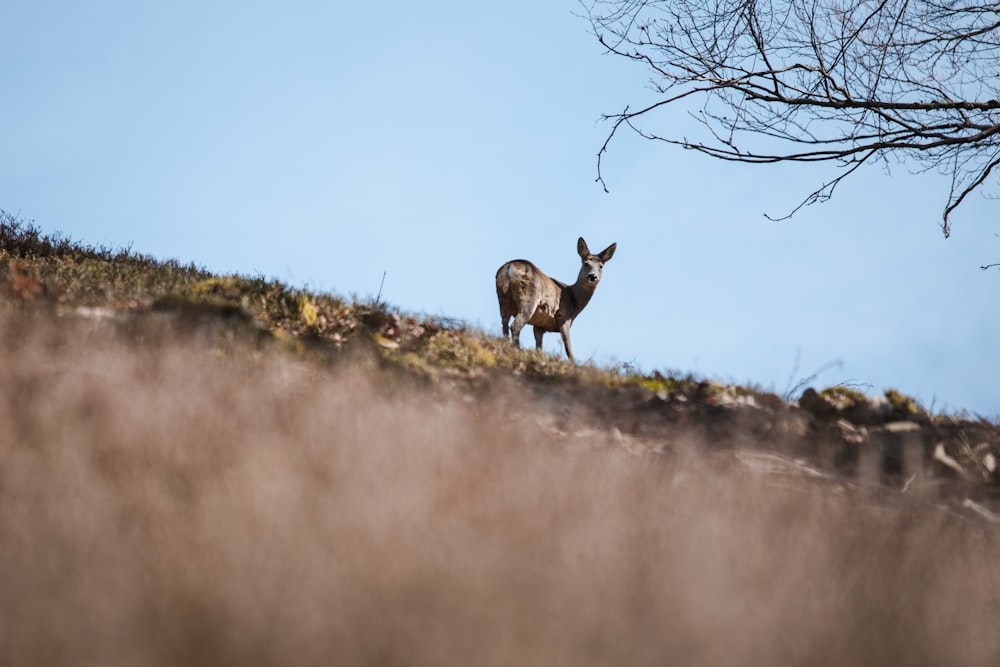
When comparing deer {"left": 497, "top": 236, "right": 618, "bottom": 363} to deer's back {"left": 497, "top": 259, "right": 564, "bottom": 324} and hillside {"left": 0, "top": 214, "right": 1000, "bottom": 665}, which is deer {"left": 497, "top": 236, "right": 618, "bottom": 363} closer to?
deer's back {"left": 497, "top": 259, "right": 564, "bottom": 324}

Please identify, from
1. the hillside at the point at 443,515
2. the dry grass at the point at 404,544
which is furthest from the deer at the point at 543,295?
the dry grass at the point at 404,544

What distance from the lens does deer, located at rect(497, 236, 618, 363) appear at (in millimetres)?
15312

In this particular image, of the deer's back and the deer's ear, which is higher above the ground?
the deer's ear

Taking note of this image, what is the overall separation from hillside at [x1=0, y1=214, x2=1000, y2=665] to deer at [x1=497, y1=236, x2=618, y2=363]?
8.26 meters

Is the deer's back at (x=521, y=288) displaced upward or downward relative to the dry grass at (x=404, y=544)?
upward

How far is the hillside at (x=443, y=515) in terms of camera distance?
9.50 feet

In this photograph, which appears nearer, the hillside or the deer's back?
the hillside

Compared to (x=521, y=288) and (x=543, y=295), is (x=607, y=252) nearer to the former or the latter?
(x=543, y=295)

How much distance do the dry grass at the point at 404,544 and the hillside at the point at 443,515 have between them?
1 centimetres

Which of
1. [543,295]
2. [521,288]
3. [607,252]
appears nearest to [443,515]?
[521,288]

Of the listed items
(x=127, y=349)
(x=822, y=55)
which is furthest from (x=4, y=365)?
(x=822, y=55)

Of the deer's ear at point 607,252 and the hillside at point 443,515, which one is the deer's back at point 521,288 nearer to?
the deer's ear at point 607,252

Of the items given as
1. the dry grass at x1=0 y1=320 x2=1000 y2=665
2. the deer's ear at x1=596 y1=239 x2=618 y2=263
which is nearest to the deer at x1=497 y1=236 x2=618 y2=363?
the deer's ear at x1=596 y1=239 x2=618 y2=263

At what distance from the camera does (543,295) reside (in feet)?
51.5
